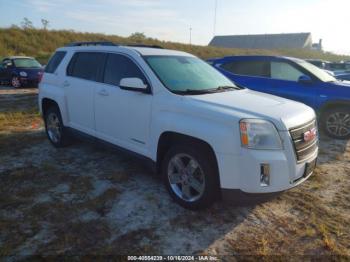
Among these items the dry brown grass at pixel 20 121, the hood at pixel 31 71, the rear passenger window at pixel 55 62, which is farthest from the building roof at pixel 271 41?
the rear passenger window at pixel 55 62

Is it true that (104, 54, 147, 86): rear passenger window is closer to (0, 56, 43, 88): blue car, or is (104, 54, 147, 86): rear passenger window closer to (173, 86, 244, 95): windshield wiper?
(173, 86, 244, 95): windshield wiper

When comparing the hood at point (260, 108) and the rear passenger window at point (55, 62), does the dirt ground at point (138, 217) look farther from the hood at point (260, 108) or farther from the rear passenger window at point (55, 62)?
the rear passenger window at point (55, 62)

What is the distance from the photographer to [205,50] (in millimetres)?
43438

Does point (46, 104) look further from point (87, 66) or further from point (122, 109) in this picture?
point (122, 109)

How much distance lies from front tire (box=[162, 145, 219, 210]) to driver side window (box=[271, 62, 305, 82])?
4.89 metres

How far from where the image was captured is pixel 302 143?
3.60 meters

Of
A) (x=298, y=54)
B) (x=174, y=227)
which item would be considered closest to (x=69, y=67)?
(x=174, y=227)

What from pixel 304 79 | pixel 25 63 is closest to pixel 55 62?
pixel 304 79

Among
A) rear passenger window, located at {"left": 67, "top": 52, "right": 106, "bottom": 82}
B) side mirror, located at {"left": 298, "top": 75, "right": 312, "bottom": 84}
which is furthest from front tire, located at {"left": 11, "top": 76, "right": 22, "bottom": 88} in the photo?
side mirror, located at {"left": 298, "top": 75, "right": 312, "bottom": 84}

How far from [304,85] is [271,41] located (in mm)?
73125

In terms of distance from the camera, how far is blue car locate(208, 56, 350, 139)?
7.23 meters

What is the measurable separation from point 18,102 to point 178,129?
387 inches

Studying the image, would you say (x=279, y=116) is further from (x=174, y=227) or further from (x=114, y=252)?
(x=114, y=252)

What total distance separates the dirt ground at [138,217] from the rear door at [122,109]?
0.61 m
